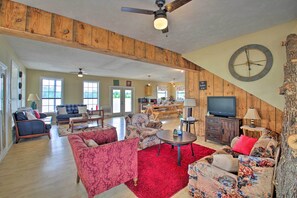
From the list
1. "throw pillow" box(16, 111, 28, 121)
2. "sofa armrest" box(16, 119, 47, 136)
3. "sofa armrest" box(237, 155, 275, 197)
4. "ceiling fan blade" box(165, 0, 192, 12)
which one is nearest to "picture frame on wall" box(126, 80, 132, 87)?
"sofa armrest" box(16, 119, 47, 136)

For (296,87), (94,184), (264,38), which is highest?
(264,38)

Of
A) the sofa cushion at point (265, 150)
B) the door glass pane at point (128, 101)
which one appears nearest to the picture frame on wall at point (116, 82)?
the door glass pane at point (128, 101)

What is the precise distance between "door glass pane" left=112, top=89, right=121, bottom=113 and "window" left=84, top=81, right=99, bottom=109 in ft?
3.55

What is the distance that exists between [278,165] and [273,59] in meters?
2.31

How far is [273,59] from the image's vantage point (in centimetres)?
270

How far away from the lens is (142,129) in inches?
154

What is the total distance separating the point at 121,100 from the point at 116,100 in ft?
1.21

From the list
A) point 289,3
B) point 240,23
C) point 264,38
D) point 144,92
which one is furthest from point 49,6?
point 144,92

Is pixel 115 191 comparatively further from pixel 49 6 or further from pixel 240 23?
pixel 240 23

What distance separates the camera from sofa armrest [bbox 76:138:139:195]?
1689 millimetres

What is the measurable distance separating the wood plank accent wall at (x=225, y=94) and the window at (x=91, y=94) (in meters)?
5.84

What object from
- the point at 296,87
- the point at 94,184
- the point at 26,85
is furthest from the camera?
the point at 26,85

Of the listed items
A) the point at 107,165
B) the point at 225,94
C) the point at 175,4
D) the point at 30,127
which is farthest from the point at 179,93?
the point at 107,165

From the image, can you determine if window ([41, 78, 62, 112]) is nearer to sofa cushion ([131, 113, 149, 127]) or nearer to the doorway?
the doorway
